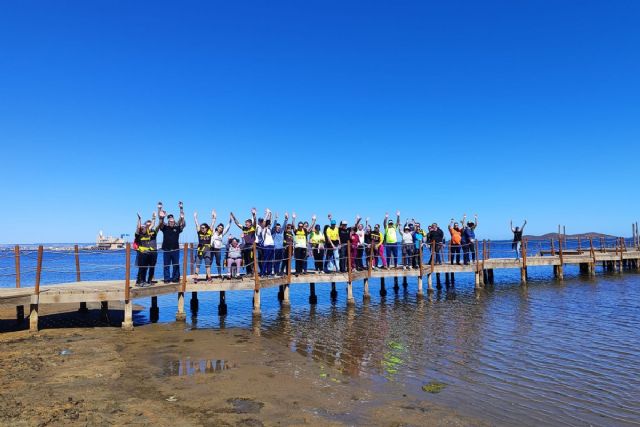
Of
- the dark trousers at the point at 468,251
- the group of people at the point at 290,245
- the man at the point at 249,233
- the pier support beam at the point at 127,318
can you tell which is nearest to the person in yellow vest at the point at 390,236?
the group of people at the point at 290,245

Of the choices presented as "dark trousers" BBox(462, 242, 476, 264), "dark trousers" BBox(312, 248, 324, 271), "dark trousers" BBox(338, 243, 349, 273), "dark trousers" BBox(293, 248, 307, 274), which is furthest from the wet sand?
"dark trousers" BBox(462, 242, 476, 264)

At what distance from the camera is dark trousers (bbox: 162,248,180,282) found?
46.2 feet

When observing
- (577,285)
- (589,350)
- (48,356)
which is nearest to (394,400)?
(589,350)

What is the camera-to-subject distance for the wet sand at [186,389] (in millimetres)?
6277

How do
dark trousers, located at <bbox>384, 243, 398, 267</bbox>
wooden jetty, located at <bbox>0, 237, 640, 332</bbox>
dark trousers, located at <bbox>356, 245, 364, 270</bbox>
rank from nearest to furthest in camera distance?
wooden jetty, located at <bbox>0, 237, 640, 332</bbox> → dark trousers, located at <bbox>356, 245, 364, 270</bbox> → dark trousers, located at <bbox>384, 243, 398, 267</bbox>

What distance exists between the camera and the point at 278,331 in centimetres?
1312

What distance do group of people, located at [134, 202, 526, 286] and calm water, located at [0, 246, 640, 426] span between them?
5.40 feet

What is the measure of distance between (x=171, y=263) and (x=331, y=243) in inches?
254

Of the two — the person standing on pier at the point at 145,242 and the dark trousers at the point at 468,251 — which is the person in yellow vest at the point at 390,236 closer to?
the dark trousers at the point at 468,251

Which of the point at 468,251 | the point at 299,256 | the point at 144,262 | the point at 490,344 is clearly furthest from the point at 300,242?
the point at 468,251

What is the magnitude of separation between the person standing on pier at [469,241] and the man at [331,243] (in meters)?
7.59

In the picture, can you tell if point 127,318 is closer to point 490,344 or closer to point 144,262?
point 144,262

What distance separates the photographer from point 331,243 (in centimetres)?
1792

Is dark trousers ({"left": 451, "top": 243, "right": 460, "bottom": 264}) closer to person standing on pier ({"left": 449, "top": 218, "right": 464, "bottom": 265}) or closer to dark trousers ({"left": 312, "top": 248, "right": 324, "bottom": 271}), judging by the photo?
person standing on pier ({"left": 449, "top": 218, "right": 464, "bottom": 265})
